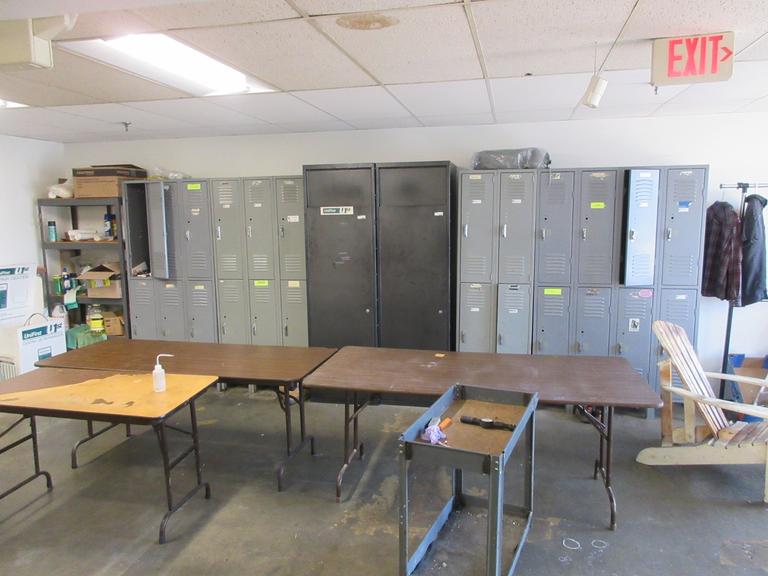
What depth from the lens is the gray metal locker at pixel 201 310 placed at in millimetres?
5102

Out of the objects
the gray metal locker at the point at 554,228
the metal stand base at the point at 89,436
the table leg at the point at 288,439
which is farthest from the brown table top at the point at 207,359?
the gray metal locker at the point at 554,228

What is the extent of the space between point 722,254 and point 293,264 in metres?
3.79

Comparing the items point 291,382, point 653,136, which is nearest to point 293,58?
point 291,382

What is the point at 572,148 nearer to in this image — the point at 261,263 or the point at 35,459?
the point at 261,263

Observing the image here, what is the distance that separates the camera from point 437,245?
4387mm

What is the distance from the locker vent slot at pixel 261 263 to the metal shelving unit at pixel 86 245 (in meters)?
1.42

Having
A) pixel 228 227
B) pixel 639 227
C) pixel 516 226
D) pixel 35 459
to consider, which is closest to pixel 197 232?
pixel 228 227

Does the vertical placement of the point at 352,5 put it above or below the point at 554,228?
above

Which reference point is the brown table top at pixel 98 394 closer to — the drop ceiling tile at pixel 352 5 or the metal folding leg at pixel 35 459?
the metal folding leg at pixel 35 459

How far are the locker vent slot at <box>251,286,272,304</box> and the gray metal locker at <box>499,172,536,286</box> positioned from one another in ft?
7.33

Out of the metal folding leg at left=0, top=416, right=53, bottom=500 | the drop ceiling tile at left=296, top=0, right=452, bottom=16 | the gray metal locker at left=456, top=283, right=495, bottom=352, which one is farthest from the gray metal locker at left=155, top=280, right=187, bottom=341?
the drop ceiling tile at left=296, top=0, right=452, bottom=16

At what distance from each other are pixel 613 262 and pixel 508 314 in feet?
3.22

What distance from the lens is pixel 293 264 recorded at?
4902 millimetres

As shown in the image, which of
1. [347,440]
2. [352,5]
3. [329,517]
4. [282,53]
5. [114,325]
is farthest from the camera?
[114,325]
